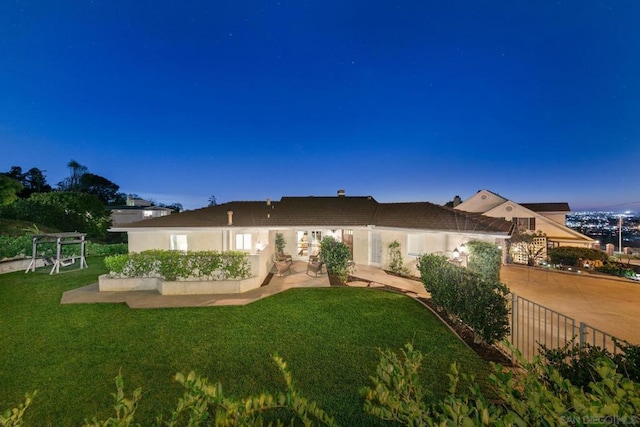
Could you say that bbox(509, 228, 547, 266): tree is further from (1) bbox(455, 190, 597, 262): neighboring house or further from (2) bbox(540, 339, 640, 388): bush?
(2) bbox(540, 339, 640, 388): bush

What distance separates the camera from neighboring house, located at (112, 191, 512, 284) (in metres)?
14.1

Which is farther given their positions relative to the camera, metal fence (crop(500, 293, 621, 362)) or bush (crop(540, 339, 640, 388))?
metal fence (crop(500, 293, 621, 362))

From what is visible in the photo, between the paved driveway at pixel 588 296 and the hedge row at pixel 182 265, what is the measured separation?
42.2 feet

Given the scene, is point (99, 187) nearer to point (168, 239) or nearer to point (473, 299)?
point (168, 239)

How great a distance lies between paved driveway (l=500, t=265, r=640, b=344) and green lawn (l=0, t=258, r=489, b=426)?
5.56 meters

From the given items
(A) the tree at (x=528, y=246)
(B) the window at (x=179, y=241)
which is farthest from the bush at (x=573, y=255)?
(B) the window at (x=179, y=241)

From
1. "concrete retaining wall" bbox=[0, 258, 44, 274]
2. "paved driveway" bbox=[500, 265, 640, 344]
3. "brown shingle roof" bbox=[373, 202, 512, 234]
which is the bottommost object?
"paved driveway" bbox=[500, 265, 640, 344]

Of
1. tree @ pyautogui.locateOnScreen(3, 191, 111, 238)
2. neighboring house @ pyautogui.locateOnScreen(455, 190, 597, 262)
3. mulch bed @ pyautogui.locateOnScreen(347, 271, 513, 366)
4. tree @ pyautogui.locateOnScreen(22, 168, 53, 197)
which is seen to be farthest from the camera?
tree @ pyautogui.locateOnScreen(22, 168, 53, 197)

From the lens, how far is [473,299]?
22.9 feet

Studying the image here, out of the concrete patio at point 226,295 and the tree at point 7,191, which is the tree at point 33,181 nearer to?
the tree at point 7,191

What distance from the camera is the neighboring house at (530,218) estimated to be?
74.1ft

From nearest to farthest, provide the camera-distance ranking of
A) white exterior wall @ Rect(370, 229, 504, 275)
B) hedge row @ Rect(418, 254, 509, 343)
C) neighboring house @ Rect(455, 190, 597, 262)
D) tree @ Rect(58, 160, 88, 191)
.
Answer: hedge row @ Rect(418, 254, 509, 343) → white exterior wall @ Rect(370, 229, 504, 275) → neighboring house @ Rect(455, 190, 597, 262) → tree @ Rect(58, 160, 88, 191)

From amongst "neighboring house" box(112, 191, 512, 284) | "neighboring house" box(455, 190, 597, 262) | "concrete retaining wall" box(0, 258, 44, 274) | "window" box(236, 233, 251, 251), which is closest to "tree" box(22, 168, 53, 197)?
"concrete retaining wall" box(0, 258, 44, 274)

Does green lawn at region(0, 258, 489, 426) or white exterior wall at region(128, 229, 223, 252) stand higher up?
white exterior wall at region(128, 229, 223, 252)
